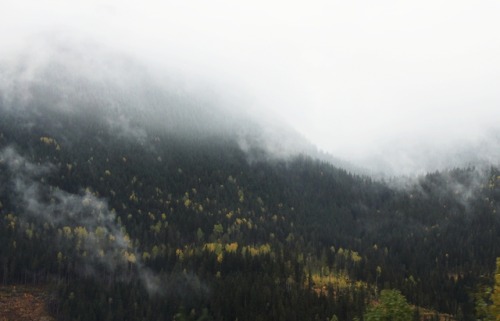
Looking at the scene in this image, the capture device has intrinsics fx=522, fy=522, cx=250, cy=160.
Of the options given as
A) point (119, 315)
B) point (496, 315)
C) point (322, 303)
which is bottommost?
point (496, 315)

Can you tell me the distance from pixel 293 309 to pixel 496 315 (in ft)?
478

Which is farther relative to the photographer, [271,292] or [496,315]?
[271,292]

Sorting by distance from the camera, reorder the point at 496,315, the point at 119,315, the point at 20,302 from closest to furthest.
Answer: the point at 496,315 → the point at 119,315 → the point at 20,302

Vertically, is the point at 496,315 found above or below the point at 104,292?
below

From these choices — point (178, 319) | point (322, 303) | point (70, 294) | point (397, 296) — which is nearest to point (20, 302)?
point (70, 294)

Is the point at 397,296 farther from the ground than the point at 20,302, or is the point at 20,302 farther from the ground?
the point at 20,302

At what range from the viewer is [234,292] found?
191625mm

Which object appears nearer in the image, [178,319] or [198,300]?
[178,319]

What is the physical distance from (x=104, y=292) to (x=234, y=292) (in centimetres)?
4727

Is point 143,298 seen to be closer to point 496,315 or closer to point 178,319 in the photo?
point 178,319

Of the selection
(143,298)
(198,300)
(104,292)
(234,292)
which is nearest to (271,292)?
(234,292)

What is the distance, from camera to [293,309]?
179875 millimetres

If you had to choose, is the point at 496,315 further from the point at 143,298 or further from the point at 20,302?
the point at 20,302

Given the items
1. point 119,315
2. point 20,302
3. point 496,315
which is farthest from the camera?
point 20,302
